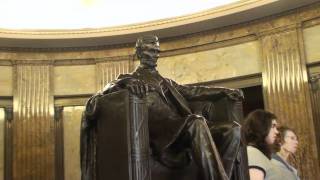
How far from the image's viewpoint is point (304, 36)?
8461 millimetres

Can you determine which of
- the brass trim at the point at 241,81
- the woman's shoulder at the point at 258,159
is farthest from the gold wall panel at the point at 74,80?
the woman's shoulder at the point at 258,159

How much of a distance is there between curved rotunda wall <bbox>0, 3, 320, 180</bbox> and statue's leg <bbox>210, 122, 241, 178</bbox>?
4326 millimetres

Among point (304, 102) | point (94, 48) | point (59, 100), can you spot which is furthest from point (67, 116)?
point (304, 102)

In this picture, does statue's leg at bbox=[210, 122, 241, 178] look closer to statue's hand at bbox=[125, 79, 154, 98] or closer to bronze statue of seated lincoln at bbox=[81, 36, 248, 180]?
bronze statue of seated lincoln at bbox=[81, 36, 248, 180]

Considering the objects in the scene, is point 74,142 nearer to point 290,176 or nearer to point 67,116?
point 67,116

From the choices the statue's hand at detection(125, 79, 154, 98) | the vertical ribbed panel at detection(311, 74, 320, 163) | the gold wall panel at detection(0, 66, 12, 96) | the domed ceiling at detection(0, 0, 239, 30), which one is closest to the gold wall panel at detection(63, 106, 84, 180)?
the gold wall panel at detection(0, 66, 12, 96)

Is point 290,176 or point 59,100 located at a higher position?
point 59,100

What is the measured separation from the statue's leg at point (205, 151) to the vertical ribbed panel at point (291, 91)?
15.1ft

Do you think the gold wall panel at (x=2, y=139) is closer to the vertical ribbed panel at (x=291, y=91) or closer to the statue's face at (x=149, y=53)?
the vertical ribbed panel at (x=291, y=91)

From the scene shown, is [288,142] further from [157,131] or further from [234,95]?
[157,131]

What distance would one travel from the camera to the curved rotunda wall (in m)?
8.33

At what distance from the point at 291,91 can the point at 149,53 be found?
14.6 feet

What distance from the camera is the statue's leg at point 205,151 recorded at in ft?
12.2

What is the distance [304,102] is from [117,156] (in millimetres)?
5071
